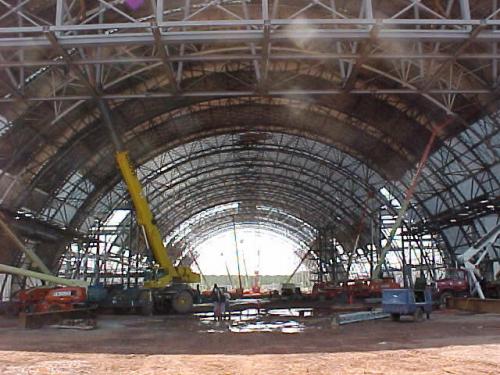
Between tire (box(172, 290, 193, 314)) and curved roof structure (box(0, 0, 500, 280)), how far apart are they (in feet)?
28.3

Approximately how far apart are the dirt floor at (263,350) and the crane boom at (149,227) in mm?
8080

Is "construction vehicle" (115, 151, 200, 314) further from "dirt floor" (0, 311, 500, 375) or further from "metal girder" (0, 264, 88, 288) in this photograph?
"dirt floor" (0, 311, 500, 375)

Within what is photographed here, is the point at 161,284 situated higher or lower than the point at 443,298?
higher

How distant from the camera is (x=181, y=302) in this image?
27750 millimetres

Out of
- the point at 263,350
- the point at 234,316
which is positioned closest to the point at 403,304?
the point at 263,350

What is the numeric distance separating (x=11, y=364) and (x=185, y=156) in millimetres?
29621

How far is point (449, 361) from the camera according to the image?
10.2m

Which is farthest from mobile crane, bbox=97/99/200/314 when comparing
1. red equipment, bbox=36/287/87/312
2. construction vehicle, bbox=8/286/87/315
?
red equipment, bbox=36/287/87/312

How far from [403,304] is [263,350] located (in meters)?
9.93

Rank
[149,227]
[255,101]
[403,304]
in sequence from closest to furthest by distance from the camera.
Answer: [403,304]
[149,227]
[255,101]

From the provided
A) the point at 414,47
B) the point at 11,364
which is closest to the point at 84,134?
the point at 414,47

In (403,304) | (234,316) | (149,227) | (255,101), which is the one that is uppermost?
(255,101)

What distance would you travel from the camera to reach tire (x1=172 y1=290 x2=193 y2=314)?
2769 cm

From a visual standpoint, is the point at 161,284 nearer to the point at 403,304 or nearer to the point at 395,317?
the point at 395,317
